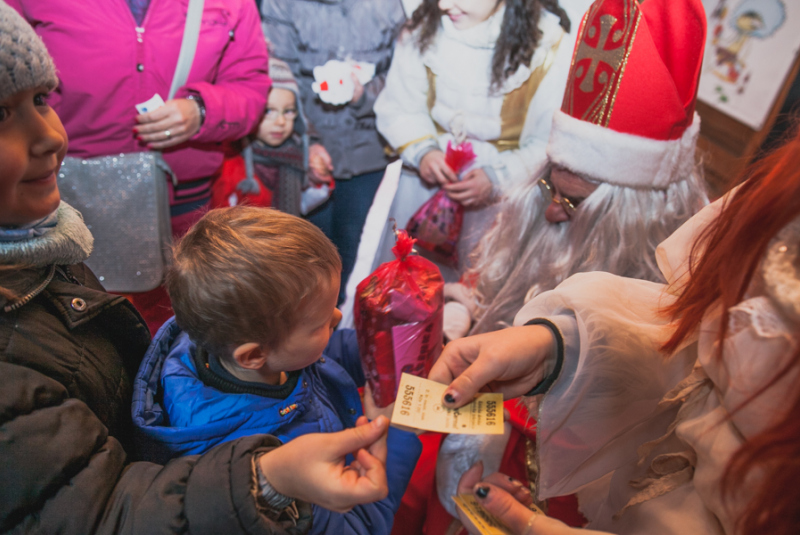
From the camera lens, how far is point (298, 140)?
7.17 feet

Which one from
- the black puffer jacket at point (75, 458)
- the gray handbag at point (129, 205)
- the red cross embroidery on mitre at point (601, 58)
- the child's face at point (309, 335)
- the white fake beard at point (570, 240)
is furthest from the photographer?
the gray handbag at point (129, 205)

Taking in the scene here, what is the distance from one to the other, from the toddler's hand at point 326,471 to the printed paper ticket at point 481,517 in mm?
297

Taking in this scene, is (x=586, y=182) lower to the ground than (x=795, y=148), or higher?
lower

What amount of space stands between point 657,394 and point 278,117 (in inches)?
70.1

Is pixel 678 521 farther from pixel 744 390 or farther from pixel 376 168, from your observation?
pixel 376 168

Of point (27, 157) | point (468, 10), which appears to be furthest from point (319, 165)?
point (27, 157)

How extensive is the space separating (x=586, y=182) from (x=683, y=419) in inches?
29.5

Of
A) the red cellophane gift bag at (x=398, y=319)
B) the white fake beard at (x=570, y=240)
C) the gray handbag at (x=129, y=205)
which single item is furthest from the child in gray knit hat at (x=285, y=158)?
the red cellophane gift bag at (x=398, y=319)

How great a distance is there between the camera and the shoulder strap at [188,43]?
1726mm

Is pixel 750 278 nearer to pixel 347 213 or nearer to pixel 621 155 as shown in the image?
pixel 621 155

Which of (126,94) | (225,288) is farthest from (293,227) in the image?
(126,94)

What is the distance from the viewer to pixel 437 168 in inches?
76.5

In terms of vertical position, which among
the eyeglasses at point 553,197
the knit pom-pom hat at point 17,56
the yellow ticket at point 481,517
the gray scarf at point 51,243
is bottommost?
the yellow ticket at point 481,517

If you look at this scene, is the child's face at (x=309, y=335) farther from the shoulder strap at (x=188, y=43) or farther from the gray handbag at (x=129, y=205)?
the shoulder strap at (x=188, y=43)
